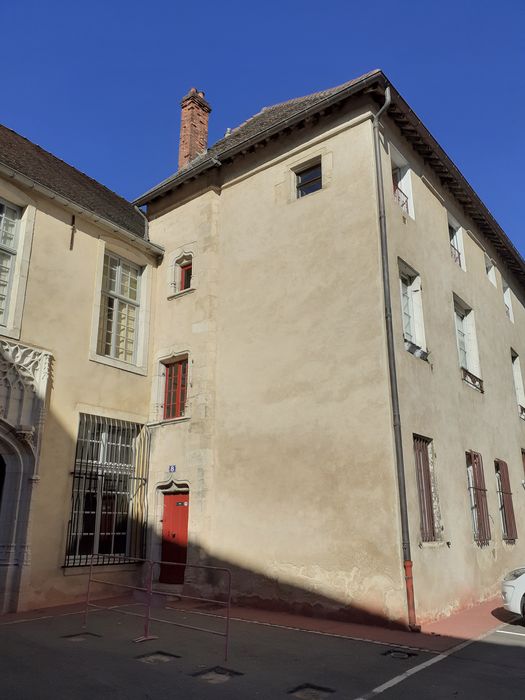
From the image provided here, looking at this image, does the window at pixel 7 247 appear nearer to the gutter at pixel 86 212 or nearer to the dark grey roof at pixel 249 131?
the gutter at pixel 86 212

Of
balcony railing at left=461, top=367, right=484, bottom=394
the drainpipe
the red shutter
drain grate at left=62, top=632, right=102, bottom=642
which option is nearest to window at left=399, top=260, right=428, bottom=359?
the drainpipe

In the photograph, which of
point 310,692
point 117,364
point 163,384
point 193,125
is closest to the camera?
point 310,692

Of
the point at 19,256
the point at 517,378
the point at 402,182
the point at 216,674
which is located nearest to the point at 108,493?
the point at 19,256

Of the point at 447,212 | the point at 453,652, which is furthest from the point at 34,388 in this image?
the point at 447,212

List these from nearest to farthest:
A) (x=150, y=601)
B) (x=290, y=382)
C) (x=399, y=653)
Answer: (x=399, y=653), (x=150, y=601), (x=290, y=382)

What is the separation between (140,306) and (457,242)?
7979 millimetres

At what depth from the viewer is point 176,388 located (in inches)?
491

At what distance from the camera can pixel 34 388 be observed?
10078 millimetres

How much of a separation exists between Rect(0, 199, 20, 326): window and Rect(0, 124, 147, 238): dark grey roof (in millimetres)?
763

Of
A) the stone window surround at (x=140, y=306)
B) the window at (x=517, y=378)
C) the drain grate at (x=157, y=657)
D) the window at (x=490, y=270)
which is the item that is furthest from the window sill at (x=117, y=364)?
the window at (x=517, y=378)

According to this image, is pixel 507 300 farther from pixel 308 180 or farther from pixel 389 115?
pixel 308 180

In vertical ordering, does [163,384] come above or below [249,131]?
below

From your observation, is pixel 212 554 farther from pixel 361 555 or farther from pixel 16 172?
pixel 16 172

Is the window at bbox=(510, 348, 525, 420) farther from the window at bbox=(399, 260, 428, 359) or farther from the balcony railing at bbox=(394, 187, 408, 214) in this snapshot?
the balcony railing at bbox=(394, 187, 408, 214)
